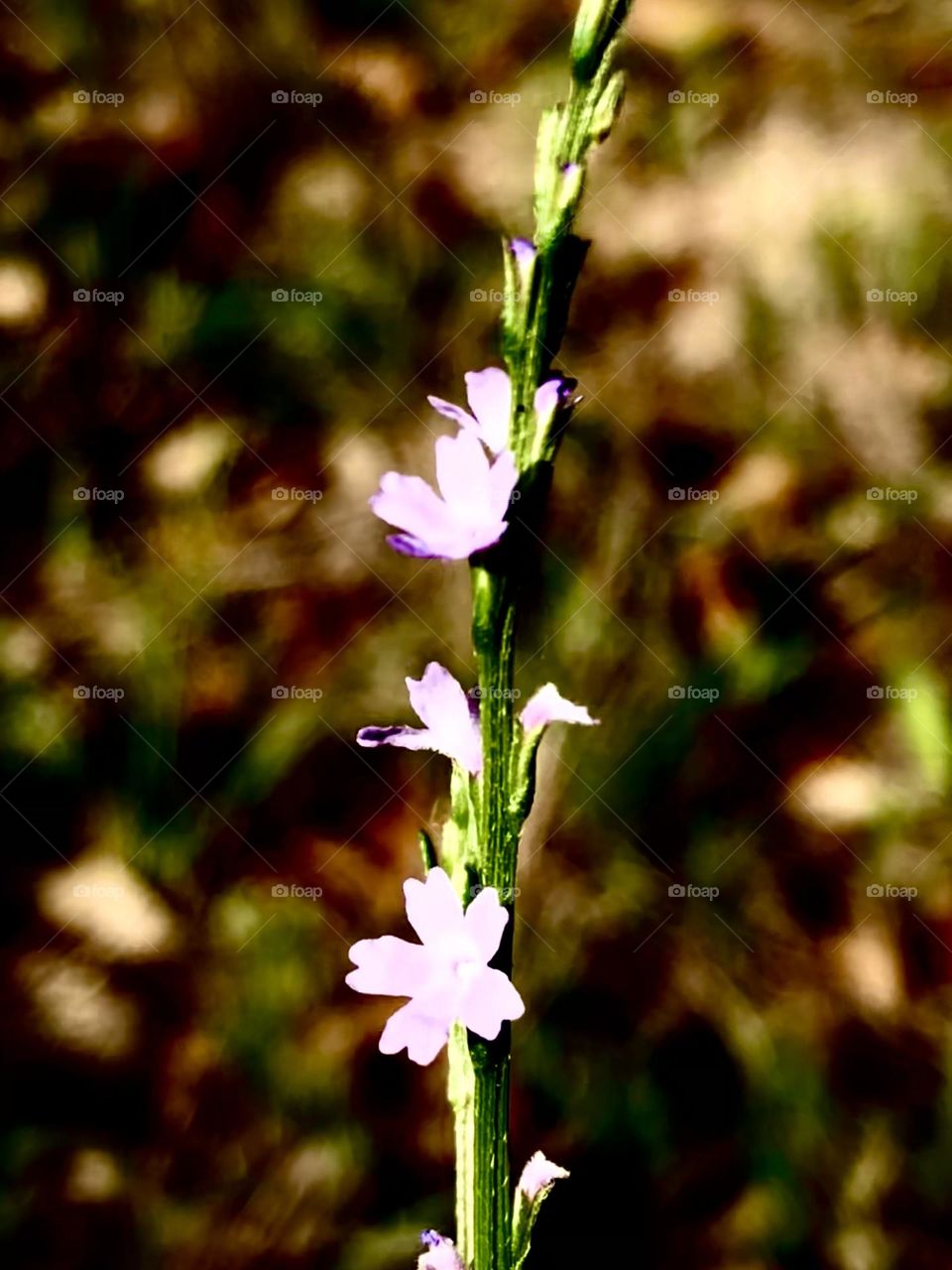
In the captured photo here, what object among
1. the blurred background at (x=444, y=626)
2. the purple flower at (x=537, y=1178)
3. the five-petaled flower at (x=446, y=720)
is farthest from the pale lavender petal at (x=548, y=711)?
the blurred background at (x=444, y=626)

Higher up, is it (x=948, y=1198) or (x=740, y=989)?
(x=740, y=989)

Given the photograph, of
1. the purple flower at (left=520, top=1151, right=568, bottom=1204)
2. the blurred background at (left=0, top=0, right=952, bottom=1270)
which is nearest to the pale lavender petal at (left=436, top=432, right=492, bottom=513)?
the purple flower at (left=520, top=1151, right=568, bottom=1204)

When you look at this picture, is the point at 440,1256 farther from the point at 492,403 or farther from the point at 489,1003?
the point at 492,403

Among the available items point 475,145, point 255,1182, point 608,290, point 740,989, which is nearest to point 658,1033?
point 740,989

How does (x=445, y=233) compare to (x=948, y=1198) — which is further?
(x=445, y=233)

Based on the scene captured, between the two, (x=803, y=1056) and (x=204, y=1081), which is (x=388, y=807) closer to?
(x=204, y=1081)

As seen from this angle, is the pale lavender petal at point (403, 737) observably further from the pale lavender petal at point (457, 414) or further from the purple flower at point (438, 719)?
the pale lavender petal at point (457, 414)

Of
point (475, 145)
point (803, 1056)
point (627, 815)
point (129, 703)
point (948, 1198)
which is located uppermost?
point (475, 145)

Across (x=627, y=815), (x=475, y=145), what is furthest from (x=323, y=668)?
(x=475, y=145)

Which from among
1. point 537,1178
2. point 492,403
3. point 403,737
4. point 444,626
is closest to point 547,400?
point 492,403
